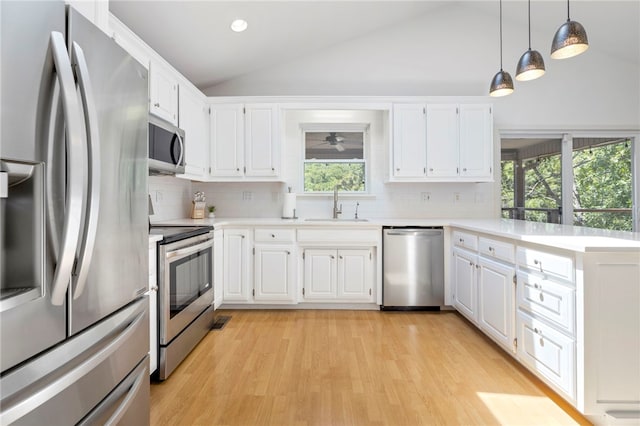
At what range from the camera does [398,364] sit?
2213 millimetres

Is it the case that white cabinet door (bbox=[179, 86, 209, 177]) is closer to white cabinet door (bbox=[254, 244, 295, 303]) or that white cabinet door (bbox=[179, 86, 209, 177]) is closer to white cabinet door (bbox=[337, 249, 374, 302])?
white cabinet door (bbox=[254, 244, 295, 303])

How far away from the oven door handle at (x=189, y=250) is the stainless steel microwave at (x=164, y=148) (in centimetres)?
58

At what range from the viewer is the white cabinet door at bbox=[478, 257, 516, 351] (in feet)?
7.20

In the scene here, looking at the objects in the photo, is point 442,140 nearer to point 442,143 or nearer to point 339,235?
point 442,143

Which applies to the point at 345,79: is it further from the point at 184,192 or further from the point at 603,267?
the point at 603,267

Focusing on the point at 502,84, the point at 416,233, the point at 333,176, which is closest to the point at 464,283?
the point at 416,233

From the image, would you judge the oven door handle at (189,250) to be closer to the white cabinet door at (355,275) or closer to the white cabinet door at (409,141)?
the white cabinet door at (355,275)

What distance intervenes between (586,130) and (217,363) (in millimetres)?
4597

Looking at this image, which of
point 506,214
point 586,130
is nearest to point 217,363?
point 506,214

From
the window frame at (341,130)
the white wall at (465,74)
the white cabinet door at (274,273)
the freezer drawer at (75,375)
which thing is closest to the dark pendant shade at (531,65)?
the white wall at (465,74)

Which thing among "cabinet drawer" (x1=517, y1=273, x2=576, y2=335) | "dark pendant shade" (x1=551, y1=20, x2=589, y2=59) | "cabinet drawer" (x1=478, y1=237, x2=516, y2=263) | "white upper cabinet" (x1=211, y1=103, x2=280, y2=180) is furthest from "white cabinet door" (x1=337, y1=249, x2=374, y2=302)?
"dark pendant shade" (x1=551, y1=20, x2=589, y2=59)

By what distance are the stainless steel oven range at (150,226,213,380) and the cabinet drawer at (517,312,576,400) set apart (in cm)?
218

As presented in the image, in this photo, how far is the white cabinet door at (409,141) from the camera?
3.53 meters

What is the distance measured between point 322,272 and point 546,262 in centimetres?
192
